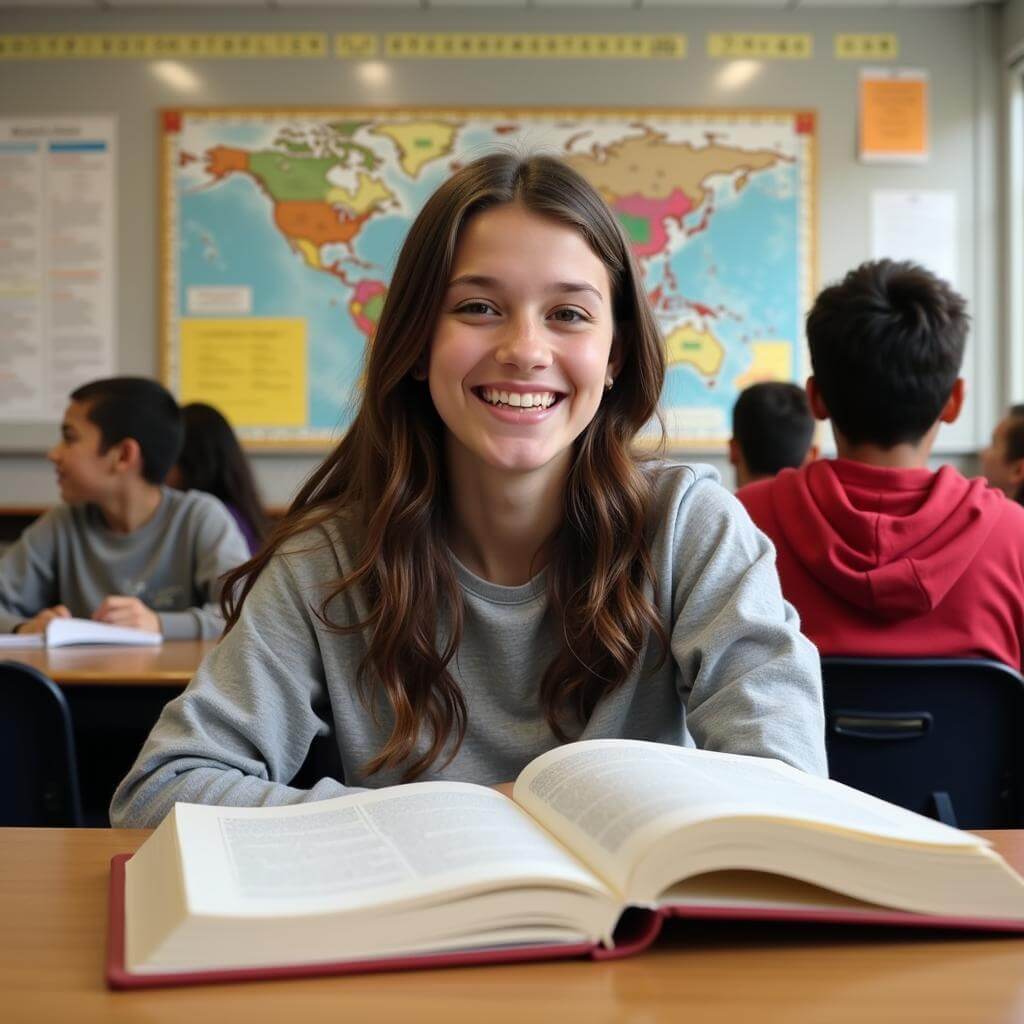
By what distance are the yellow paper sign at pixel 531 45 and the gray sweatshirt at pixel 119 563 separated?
93.7 inches

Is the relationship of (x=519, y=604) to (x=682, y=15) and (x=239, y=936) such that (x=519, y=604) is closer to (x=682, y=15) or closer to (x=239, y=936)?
(x=239, y=936)

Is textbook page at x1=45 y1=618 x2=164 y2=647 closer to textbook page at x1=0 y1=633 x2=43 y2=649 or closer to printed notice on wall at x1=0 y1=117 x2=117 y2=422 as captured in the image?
textbook page at x1=0 y1=633 x2=43 y2=649

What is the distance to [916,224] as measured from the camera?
4.54 m

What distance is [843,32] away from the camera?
4.52m

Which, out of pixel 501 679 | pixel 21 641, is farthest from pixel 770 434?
pixel 501 679

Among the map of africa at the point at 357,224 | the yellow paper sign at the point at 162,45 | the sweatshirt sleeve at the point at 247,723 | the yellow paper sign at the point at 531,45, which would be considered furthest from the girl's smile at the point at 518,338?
the yellow paper sign at the point at 162,45

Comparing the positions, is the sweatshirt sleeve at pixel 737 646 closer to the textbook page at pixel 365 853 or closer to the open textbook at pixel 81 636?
the textbook page at pixel 365 853

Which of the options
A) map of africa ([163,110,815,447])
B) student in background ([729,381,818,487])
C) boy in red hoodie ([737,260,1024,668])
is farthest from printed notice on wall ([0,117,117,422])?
boy in red hoodie ([737,260,1024,668])

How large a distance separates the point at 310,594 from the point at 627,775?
0.54 metres

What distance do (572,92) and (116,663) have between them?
125 inches

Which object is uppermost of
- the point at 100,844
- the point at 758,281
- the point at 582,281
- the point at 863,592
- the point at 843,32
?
the point at 843,32

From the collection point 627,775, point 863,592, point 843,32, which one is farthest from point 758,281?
point 627,775

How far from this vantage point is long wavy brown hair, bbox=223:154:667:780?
3.96 feet

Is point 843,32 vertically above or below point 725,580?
above
